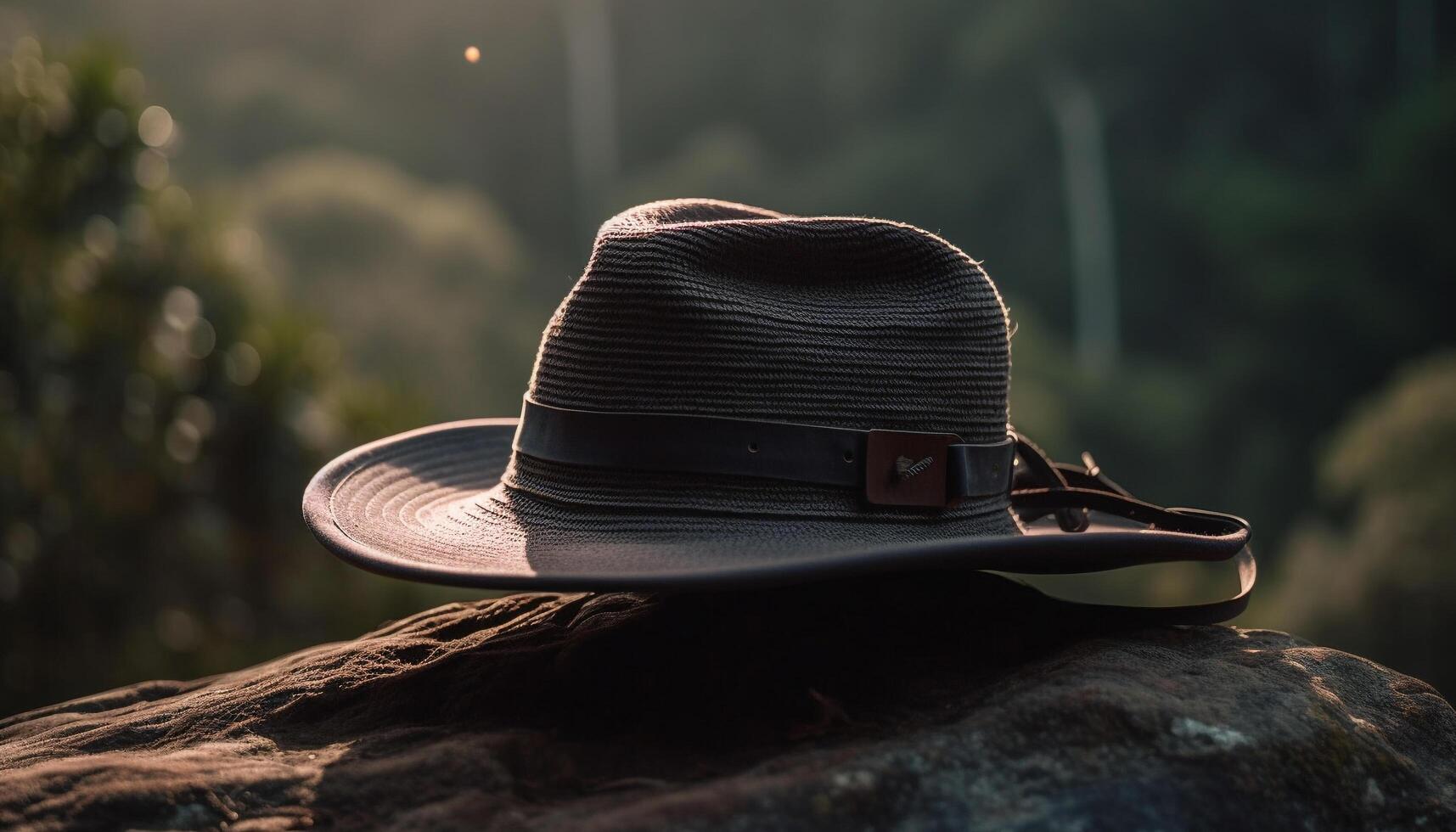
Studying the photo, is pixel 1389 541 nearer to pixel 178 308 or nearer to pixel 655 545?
pixel 178 308

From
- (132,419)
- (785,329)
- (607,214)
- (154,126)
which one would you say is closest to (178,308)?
(132,419)

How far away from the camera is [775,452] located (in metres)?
1.66

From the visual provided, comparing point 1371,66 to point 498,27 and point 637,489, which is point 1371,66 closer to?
point 498,27

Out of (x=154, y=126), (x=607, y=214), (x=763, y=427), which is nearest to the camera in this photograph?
(x=763, y=427)

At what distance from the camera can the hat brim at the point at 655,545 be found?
1.44 metres

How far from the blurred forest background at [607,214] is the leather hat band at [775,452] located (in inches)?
187

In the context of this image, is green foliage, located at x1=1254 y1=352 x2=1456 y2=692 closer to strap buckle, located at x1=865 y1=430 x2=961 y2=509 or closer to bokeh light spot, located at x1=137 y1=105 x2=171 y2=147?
strap buckle, located at x1=865 y1=430 x2=961 y2=509

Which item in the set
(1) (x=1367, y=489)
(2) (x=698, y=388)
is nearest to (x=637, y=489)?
(2) (x=698, y=388)

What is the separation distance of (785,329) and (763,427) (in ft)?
0.51

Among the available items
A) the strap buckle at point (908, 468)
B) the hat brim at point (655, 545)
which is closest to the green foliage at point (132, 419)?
the hat brim at point (655, 545)

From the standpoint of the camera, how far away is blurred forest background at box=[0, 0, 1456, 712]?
19.7 feet

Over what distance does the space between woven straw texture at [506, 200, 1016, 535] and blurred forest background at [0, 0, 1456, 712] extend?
4705 millimetres

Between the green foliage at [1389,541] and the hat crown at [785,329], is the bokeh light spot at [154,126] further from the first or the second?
the green foliage at [1389,541]

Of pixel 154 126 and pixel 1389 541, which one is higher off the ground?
pixel 154 126
